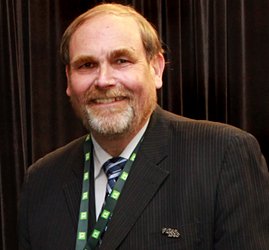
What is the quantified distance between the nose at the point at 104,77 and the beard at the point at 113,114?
23 mm

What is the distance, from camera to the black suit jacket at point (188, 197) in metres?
1.35

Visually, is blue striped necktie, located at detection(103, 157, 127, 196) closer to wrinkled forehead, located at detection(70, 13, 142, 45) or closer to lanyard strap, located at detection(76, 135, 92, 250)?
lanyard strap, located at detection(76, 135, 92, 250)

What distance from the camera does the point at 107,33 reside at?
1.53 metres

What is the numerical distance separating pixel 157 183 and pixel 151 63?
0.45 m

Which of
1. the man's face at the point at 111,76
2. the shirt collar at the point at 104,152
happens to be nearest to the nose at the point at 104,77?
the man's face at the point at 111,76

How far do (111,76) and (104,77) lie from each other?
0.08ft

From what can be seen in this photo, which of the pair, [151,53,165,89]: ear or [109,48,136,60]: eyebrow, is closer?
[109,48,136,60]: eyebrow

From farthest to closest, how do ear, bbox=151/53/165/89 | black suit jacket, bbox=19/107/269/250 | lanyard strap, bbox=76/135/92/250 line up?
ear, bbox=151/53/165/89
lanyard strap, bbox=76/135/92/250
black suit jacket, bbox=19/107/269/250

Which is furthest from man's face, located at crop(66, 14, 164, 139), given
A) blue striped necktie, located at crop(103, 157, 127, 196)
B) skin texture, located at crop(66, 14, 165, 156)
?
blue striped necktie, located at crop(103, 157, 127, 196)

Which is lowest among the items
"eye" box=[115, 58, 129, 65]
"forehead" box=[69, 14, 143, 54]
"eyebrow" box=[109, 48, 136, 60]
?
"eye" box=[115, 58, 129, 65]

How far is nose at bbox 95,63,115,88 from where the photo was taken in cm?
149

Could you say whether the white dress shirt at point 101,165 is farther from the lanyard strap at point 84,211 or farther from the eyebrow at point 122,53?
the eyebrow at point 122,53

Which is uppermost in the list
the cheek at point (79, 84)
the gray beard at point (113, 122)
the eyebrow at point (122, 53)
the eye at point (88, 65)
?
the eyebrow at point (122, 53)

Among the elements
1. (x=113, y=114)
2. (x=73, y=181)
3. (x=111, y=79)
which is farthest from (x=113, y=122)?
(x=73, y=181)
